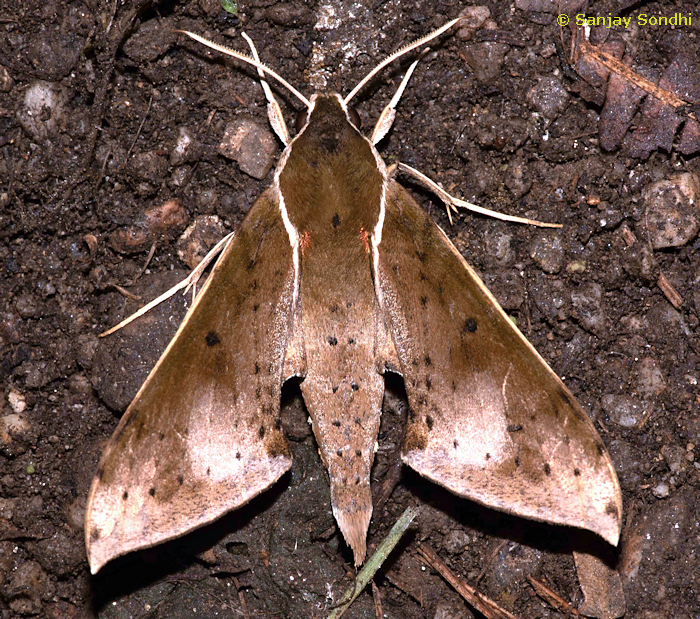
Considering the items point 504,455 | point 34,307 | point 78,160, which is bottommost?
point 34,307

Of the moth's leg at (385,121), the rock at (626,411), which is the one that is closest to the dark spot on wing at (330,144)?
the moth's leg at (385,121)

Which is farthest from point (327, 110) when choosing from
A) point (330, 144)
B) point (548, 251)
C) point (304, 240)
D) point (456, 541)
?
point (456, 541)

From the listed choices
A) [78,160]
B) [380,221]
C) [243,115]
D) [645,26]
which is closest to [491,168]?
[380,221]

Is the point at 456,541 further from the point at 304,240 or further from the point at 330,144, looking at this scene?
the point at 330,144

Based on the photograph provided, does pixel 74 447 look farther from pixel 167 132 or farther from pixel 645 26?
pixel 645 26

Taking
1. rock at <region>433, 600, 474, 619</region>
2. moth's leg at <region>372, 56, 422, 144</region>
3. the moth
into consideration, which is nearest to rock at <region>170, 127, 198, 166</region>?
the moth
